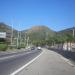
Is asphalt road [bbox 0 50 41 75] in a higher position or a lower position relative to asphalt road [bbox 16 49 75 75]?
higher

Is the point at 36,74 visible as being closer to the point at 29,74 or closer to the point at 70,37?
the point at 29,74

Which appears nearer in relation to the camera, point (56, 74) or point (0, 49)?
point (56, 74)

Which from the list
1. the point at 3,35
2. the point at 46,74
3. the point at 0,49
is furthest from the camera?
the point at 3,35

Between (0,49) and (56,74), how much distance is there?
6757 cm

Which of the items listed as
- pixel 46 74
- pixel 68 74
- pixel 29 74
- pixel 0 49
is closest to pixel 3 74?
pixel 29 74

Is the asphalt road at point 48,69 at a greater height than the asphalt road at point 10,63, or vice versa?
the asphalt road at point 10,63

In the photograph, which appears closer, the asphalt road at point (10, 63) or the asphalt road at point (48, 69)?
the asphalt road at point (48, 69)

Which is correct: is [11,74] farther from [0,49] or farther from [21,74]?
[0,49]

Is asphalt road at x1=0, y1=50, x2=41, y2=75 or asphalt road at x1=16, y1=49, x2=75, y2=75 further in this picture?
asphalt road at x1=0, y1=50, x2=41, y2=75

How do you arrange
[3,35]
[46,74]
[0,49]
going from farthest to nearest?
[3,35], [0,49], [46,74]

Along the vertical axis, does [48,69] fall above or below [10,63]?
below

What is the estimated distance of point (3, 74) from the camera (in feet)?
53.0

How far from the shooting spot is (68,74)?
702 inches

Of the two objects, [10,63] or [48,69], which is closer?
[48,69]
